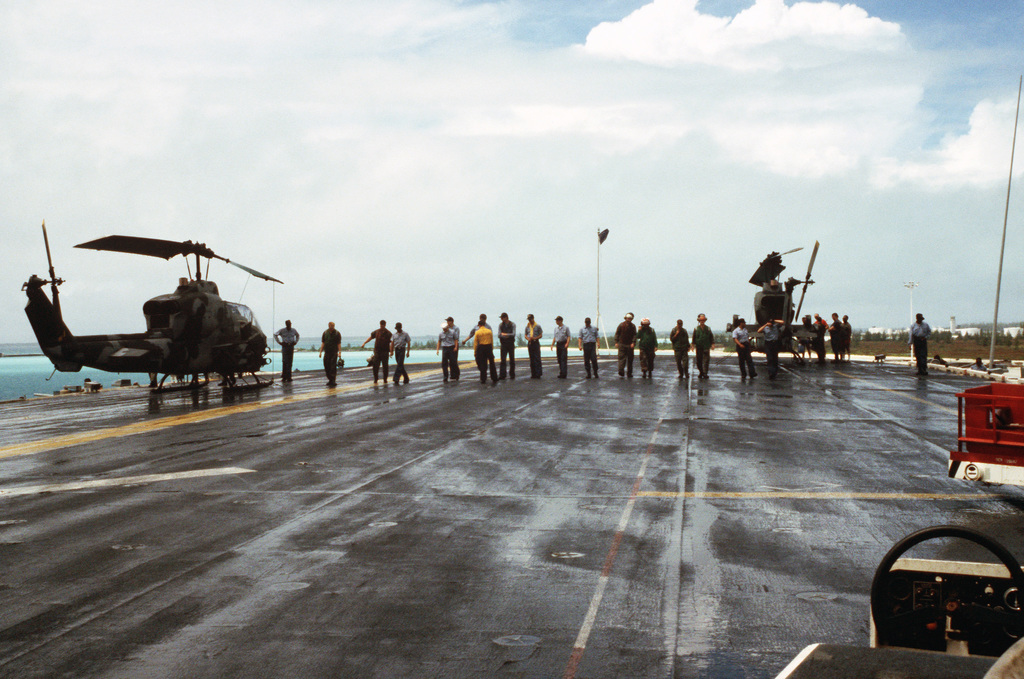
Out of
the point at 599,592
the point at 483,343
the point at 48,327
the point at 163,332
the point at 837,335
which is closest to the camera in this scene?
the point at 599,592

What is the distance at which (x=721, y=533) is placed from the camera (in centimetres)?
730

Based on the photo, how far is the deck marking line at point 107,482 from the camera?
942cm

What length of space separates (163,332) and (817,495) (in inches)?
694

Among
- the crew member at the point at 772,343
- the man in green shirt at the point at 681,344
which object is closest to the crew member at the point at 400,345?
the man in green shirt at the point at 681,344

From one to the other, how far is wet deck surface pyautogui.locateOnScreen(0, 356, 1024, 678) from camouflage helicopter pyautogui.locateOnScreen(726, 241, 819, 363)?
75.5ft

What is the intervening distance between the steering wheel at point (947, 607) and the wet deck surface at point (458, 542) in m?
1.16

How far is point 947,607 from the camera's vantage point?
3.30 metres

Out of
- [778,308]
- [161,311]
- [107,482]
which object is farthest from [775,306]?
[107,482]

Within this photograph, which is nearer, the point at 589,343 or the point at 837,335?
the point at 589,343

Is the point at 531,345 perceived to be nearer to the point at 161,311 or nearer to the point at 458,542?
the point at 161,311

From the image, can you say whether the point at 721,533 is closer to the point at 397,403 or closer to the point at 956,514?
the point at 956,514

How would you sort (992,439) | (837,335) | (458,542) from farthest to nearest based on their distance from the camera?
(837,335) < (992,439) < (458,542)

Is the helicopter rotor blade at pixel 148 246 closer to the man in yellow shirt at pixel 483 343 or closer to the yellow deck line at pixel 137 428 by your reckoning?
the yellow deck line at pixel 137 428

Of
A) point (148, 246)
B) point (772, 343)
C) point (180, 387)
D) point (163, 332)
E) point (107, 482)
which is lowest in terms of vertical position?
point (107, 482)
